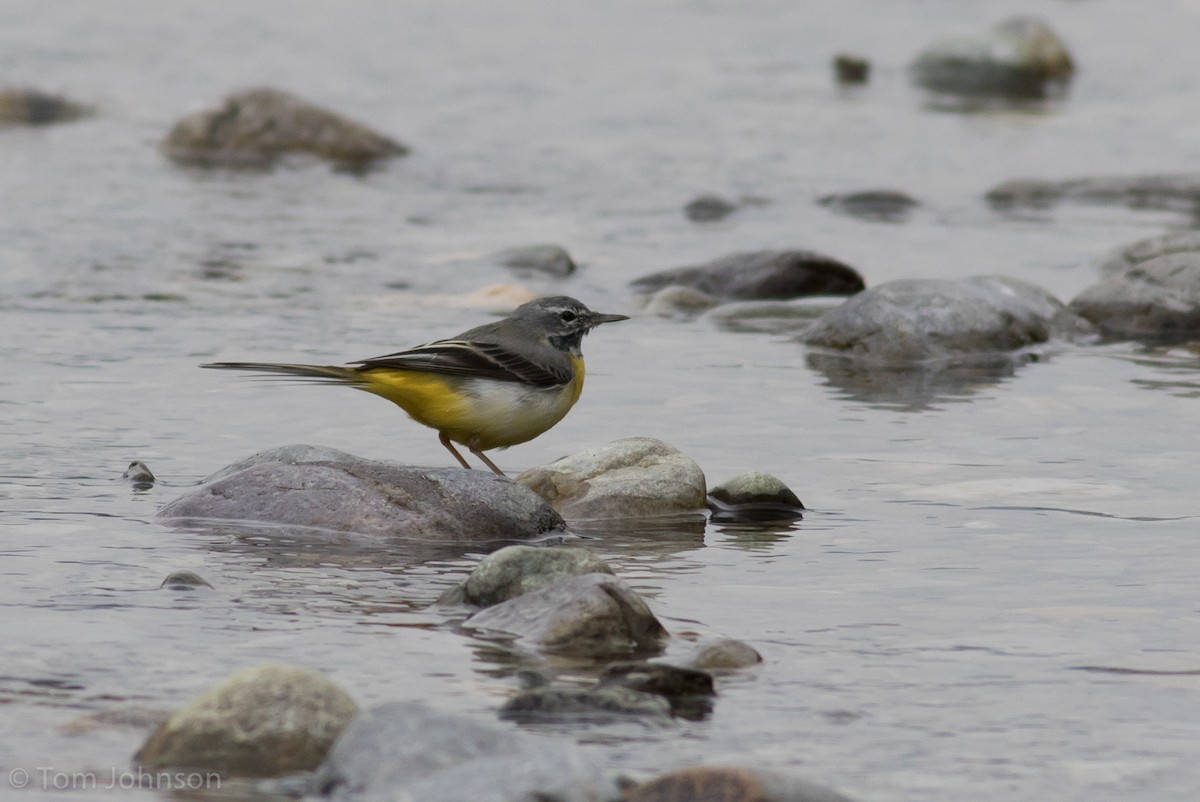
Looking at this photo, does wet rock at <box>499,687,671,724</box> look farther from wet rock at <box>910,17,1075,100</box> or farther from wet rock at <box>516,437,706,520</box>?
wet rock at <box>910,17,1075,100</box>

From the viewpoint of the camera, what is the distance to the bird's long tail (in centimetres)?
793

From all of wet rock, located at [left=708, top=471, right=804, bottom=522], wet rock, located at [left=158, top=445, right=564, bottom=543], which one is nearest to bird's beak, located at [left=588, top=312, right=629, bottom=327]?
wet rock, located at [left=708, top=471, right=804, bottom=522]

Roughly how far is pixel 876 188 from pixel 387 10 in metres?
13.1

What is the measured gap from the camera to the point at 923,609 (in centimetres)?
643

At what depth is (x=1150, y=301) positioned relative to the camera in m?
12.0

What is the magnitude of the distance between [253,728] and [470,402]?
341 centimetres

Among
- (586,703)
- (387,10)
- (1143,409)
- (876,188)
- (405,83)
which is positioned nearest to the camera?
(586,703)

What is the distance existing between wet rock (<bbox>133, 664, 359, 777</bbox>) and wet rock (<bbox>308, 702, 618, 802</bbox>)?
225mm

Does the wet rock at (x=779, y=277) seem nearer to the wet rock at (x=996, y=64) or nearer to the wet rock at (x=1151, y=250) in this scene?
the wet rock at (x=1151, y=250)

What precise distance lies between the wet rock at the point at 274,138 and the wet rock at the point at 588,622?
1285 centimetres

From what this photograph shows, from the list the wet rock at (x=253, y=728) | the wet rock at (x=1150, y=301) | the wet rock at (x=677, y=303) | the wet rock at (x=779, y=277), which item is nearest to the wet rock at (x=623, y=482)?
the wet rock at (x=253, y=728)

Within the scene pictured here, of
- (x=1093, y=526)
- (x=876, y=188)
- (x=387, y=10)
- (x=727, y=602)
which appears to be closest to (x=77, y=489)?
(x=727, y=602)

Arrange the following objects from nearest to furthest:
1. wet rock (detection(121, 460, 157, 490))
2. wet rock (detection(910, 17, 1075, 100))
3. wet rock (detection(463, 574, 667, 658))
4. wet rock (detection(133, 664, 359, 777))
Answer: wet rock (detection(133, 664, 359, 777)) → wet rock (detection(463, 574, 667, 658)) → wet rock (detection(121, 460, 157, 490)) → wet rock (detection(910, 17, 1075, 100))

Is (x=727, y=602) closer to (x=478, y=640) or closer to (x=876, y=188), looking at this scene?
(x=478, y=640)
